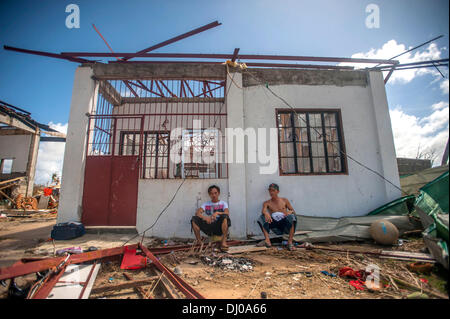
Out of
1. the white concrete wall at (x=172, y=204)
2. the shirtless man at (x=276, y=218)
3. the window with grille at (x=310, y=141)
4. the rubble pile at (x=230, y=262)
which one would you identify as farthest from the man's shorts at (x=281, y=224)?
the window with grille at (x=310, y=141)

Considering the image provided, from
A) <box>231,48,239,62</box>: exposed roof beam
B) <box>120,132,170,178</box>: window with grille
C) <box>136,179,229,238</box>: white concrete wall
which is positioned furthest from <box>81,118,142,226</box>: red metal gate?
<box>231,48,239,62</box>: exposed roof beam

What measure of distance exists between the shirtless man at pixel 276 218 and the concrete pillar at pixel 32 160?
12.7 metres

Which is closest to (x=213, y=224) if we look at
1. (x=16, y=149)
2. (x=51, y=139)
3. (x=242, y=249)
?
(x=242, y=249)

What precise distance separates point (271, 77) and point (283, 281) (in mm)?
4804

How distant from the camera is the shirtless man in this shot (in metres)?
4.03

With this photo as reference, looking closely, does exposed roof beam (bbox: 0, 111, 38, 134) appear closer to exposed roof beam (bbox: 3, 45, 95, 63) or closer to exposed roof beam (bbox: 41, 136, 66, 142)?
exposed roof beam (bbox: 41, 136, 66, 142)

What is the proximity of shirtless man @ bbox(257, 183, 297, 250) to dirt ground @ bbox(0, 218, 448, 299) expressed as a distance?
1.18ft

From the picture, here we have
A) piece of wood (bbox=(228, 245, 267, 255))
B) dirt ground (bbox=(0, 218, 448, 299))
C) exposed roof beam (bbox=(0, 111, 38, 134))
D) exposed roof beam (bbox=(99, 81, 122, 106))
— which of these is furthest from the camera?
exposed roof beam (bbox=(0, 111, 38, 134))

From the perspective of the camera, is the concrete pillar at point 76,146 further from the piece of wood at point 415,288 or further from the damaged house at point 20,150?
the damaged house at point 20,150

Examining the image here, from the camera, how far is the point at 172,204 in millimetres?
4840

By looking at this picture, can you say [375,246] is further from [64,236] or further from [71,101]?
[71,101]

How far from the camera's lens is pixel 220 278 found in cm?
265
